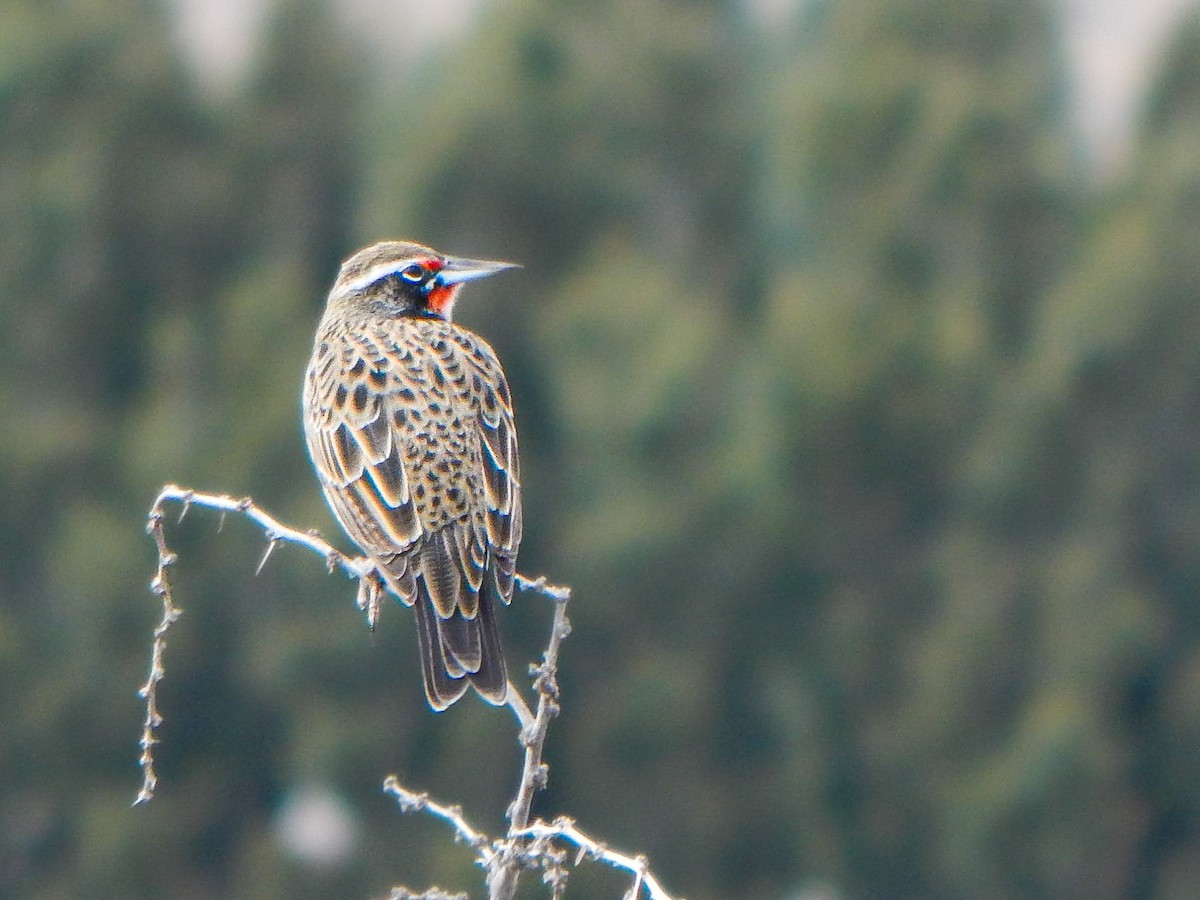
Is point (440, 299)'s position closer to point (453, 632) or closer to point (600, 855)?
point (453, 632)

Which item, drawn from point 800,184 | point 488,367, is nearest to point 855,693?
point 800,184

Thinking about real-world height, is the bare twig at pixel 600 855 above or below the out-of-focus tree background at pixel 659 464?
below

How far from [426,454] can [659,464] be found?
127 feet

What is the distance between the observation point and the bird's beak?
947 cm

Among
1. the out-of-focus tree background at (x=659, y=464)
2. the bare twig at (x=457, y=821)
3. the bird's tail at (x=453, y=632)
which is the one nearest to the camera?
the bare twig at (x=457, y=821)

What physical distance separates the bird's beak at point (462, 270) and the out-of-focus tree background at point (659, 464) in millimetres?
33108

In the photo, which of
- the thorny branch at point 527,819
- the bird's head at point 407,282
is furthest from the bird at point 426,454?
the thorny branch at point 527,819

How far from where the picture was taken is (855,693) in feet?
163

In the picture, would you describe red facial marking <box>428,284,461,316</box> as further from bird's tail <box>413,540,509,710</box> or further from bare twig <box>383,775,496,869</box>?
bare twig <box>383,775,496,869</box>

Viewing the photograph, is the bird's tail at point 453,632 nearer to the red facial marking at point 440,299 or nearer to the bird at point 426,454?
the bird at point 426,454

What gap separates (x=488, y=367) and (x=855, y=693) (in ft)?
136

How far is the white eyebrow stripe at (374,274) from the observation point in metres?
10.1

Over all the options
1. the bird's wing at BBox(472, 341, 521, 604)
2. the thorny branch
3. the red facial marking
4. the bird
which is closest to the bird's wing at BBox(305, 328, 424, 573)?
the bird

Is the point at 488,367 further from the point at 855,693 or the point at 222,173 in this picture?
the point at 222,173
